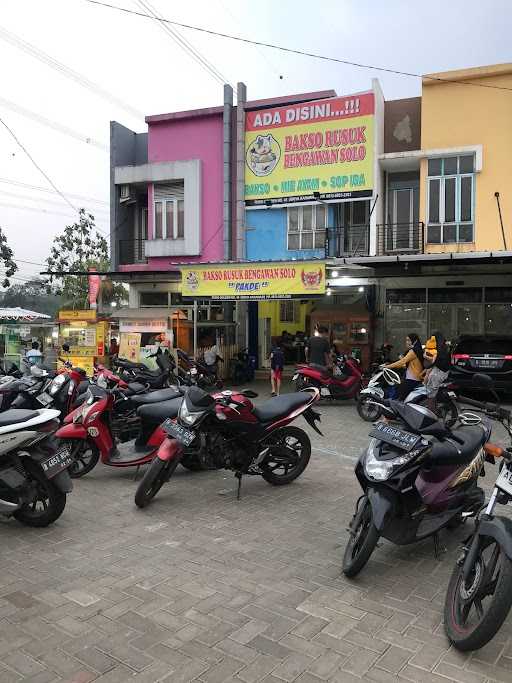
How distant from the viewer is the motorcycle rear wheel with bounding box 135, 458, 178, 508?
512 centimetres

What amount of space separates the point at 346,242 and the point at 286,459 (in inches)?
499

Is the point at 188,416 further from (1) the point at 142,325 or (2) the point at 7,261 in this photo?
(2) the point at 7,261

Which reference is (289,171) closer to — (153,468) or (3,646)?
(153,468)

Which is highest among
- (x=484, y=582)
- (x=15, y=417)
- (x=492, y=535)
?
(x=15, y=417)

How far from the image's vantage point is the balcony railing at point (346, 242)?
17297 mm

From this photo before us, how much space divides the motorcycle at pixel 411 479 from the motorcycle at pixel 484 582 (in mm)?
606

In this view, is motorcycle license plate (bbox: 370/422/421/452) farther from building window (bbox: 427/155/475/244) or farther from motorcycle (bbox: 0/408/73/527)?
building window (bbox: 427/155/475/244)

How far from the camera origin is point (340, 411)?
1164cm

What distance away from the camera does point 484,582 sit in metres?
2.85

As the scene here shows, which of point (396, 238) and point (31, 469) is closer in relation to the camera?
point (31, 469)

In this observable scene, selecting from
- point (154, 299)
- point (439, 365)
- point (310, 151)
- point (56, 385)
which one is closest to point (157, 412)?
point (56, 385)

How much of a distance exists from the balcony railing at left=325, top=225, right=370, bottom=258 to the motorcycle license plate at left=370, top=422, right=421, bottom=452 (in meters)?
13.9

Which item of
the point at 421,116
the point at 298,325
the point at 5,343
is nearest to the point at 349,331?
the point at 298,325

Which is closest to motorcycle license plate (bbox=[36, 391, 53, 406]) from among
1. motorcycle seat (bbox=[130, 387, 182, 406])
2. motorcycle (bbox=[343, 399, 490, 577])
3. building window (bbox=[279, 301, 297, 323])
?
motorcycle seat (bbox=[130, 387, 182, 406])
